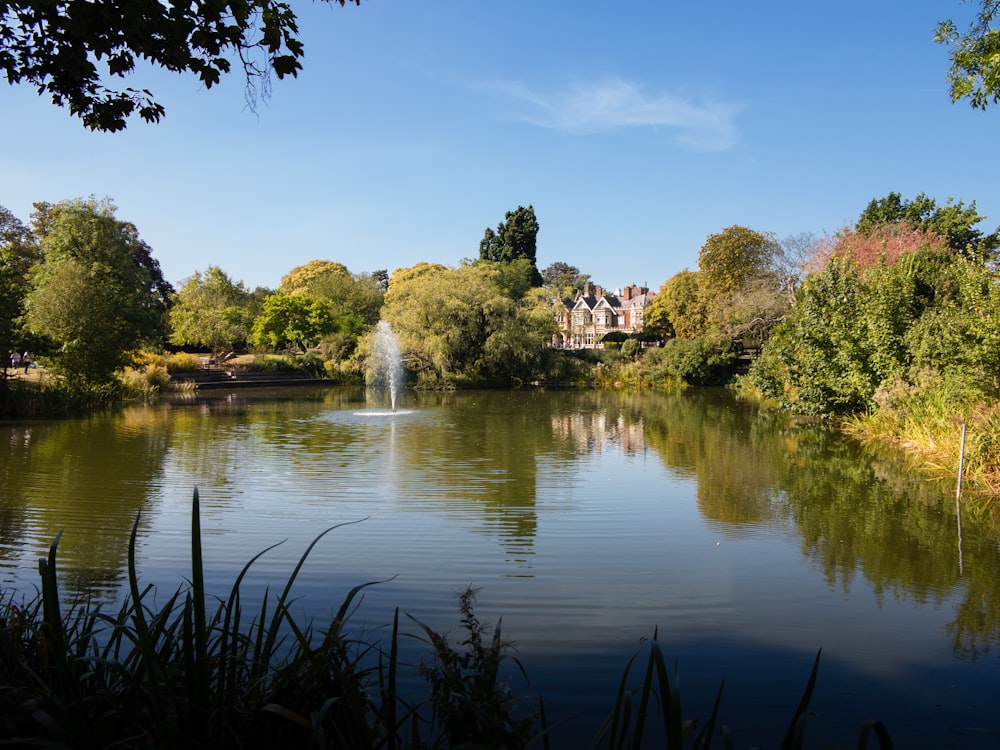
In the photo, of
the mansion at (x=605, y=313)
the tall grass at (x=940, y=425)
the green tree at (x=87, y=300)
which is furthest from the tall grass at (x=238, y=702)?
the mansion at (x=605, y=313)

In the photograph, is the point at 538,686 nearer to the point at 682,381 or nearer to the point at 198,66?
the point at 198,66

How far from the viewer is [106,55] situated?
4043 mm

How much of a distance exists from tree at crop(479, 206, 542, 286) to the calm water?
152ft

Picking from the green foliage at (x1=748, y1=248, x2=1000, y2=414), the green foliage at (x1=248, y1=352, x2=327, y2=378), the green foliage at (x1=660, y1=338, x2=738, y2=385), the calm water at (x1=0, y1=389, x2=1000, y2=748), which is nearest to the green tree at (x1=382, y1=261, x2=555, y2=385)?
the green foliage at (x1=660, y1=338, x2=738, y2=385)

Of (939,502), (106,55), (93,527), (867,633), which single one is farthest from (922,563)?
(93,527)

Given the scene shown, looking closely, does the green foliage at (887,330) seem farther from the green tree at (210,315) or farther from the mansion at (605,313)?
the mansion at (605,313)

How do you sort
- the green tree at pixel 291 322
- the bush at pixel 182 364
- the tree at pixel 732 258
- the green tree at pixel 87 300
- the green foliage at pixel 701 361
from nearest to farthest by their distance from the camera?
the green tree at pixel 87 300 < the bush at pixel 182 364 < the green foliage at pixel 701 361 < the tree at pixel 732 258 < the green tree at pixel 291 322

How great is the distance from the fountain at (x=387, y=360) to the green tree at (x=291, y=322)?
11.0 m

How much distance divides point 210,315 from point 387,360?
1244cm

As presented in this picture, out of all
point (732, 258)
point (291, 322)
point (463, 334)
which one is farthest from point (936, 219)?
point (291, 322)

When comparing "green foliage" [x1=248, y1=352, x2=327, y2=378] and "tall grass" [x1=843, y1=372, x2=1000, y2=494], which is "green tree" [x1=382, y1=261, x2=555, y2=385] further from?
"tall grass" [x1=843, y1=372, x2=1000, y2=494]

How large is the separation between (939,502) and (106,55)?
375 inches

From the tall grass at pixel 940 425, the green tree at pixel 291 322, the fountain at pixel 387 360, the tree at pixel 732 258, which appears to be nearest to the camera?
the tall grass at pixel 940 425

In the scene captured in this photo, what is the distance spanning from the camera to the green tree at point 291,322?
42.1m
